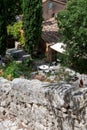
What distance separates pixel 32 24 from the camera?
28.3 meters

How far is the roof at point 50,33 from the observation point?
30366mm

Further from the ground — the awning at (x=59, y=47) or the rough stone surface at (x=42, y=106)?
the rough stone surface at (x=42, y=106)

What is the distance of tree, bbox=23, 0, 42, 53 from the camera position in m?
28.0

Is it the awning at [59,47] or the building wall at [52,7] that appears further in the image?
the building wall at [52,7]

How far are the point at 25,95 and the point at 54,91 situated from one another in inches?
53.9

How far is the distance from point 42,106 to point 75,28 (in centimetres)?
1373

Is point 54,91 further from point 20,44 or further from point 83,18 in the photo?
point 20,44

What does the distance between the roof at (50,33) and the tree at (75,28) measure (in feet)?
20.2

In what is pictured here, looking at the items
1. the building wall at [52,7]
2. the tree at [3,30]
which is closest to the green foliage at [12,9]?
the tree at [3,30]

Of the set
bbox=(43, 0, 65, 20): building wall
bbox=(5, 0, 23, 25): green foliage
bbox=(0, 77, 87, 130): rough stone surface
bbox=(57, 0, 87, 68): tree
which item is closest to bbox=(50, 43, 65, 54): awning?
bbox=(57, 0, 87, 68): tree

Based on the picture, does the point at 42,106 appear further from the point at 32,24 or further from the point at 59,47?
the point at 32,24

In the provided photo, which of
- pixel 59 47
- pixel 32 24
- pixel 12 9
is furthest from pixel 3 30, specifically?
pixel 12 9

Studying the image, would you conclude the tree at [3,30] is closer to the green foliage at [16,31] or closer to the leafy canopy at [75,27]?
the leafy canopy at [75,27]

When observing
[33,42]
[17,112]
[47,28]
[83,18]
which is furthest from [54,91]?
[47,28]
